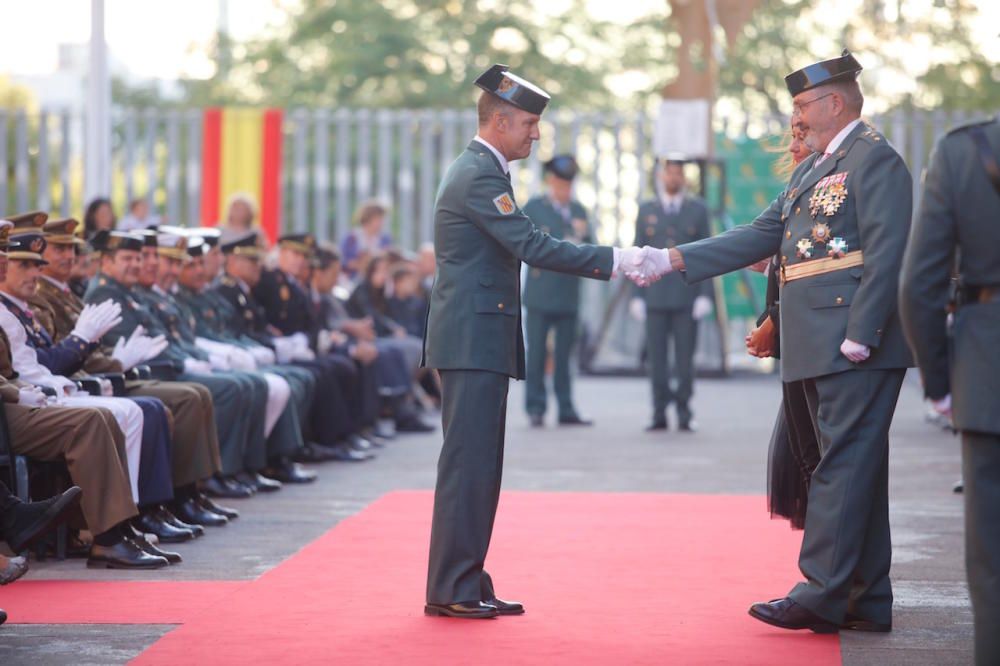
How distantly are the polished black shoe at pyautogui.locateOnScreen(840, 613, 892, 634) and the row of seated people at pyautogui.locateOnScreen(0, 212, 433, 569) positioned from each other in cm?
267

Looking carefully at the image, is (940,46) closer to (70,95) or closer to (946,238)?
(946,238)

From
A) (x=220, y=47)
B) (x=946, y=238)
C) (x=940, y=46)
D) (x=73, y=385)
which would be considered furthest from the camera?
(x=220, y=47)

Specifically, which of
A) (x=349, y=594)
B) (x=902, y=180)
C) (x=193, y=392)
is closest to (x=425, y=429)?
(x=193, y=392)

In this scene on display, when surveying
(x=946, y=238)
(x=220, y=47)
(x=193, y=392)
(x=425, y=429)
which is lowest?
(x=425, y=429)

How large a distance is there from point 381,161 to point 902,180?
13.2 m

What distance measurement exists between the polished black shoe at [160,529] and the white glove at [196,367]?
4.27 ft

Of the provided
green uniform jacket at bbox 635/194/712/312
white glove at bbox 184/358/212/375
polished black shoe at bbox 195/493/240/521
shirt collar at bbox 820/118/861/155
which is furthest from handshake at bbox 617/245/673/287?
green uniform jacket at bbox 635/194/712/312

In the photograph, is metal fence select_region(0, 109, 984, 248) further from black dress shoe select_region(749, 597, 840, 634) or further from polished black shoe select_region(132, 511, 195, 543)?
black dress shoe select_region(749, 597, 840, 634)

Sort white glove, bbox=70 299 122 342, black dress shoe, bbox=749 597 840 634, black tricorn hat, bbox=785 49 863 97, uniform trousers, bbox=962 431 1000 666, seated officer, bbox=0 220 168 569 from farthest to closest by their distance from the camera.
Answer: white glove, bbox=70 299 122 342 < seated officer, bbox=0 220 168 569 < black tricorn hat, bbox=785 49 863 97 < black dress shoe, bbox=749 597 840 634 < uniform trousers, bbox=962 431 1000 666

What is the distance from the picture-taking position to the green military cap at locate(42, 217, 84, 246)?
24.4 feet

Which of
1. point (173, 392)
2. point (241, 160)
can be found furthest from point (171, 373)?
point (241, 160)

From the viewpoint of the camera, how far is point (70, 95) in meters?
56.5

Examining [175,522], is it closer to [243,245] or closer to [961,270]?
[243,245]

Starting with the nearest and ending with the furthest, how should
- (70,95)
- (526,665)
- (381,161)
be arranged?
1. (526,665)
2. (381,161)
3. (70,95)
